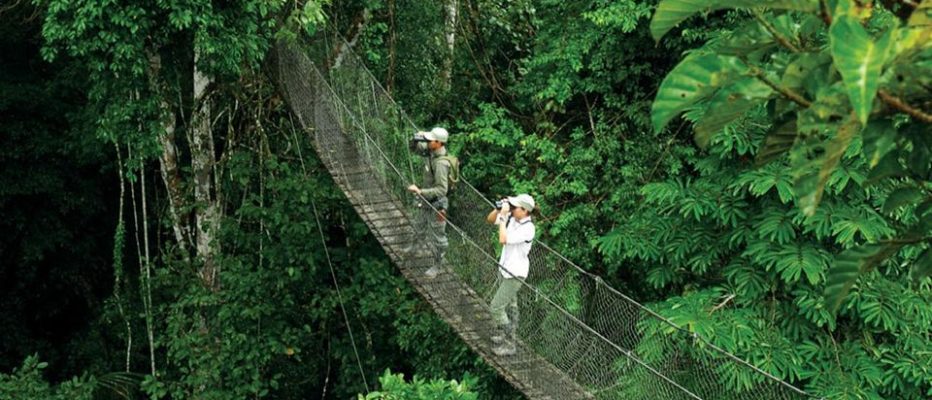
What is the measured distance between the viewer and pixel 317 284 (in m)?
9.05

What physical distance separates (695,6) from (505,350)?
12.9 ft

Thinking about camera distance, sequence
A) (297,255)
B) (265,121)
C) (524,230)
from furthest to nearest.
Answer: (265,121) < (297,255) < (524,230)

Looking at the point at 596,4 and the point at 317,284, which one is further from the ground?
the point at 596,4

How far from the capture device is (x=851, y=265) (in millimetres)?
1828

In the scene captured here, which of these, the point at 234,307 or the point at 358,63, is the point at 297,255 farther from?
the point at 358,63

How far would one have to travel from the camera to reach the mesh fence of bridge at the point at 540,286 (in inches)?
196

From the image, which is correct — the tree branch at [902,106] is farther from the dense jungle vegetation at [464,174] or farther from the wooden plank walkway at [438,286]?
the wooden plank walkway at [438,286]

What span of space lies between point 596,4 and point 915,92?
5.86 metres

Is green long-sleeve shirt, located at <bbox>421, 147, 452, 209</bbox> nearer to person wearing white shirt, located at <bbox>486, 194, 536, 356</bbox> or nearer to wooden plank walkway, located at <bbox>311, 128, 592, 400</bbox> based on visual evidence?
wooden plank walkway, located at <bbox>311, 128, 592, 400</bbox>

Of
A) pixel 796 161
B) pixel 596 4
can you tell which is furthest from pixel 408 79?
pixel 796 161

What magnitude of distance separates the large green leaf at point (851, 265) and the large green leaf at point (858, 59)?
48 centimetres

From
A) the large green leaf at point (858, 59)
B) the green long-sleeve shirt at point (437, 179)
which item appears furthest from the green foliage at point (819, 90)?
the green long-sleeve shirt at point (437, 179)

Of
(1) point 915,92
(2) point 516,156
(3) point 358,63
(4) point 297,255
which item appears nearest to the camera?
(1) point 915,92

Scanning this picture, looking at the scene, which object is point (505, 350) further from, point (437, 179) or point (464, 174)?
point (464, 174)
